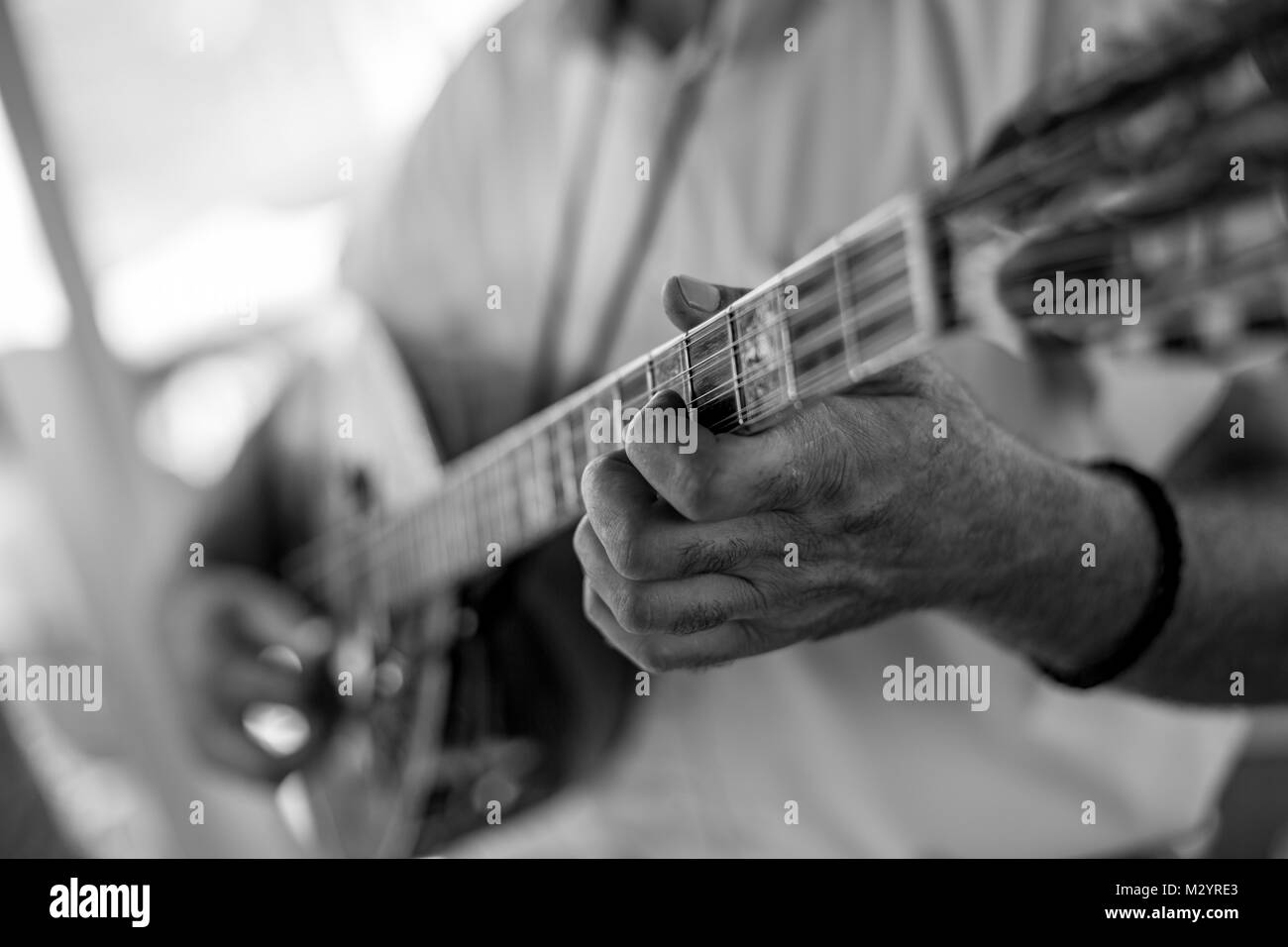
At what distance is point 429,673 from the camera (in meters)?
0.51

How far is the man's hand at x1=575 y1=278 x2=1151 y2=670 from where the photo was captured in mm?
257

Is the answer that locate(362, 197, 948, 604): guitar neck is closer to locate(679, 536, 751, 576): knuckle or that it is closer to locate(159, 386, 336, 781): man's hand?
locate(679, 536, 751, 576): knuckle

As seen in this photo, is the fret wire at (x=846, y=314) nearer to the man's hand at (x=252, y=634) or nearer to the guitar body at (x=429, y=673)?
the guitar body at (x=429, y=673)

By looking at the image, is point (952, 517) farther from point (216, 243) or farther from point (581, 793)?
point (216, 243)

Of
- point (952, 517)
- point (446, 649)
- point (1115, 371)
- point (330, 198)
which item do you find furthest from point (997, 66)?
point (330, 198)

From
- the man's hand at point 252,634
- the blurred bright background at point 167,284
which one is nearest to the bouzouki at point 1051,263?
the man's hand at point 252,634

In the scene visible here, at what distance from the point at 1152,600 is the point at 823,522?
17cm

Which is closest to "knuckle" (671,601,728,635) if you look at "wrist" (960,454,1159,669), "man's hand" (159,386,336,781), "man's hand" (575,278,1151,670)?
"man's hand" (575,278,1151,670)

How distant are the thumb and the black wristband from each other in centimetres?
19

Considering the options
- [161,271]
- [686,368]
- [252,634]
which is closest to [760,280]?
[686,368]

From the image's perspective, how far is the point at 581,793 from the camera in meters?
0.57

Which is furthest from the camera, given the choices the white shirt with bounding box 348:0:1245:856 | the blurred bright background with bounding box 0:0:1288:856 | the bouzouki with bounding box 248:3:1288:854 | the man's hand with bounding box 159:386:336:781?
the blurred bright background with bounding box 0:0:1288:856

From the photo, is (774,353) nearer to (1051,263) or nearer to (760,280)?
(1051,263)
